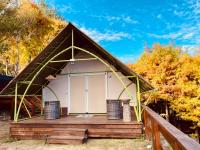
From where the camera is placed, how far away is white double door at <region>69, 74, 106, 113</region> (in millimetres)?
11758

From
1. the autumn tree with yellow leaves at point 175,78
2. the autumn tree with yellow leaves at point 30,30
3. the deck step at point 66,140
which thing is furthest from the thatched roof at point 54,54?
the autumn tree with yellow leaves at point 30,30

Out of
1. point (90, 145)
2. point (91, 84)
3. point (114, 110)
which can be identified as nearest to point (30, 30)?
point (91, 84)

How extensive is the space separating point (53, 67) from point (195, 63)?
14303 millimetres

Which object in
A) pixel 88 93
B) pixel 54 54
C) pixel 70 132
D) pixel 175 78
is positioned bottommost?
pixel 70 132

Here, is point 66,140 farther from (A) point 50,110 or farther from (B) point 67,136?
(A) point 50,110

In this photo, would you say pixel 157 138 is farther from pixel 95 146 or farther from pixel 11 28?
pixel 11 28

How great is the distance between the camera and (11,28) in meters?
18.4

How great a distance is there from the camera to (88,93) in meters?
12.0

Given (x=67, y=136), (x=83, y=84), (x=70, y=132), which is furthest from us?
(x=83, y=84)

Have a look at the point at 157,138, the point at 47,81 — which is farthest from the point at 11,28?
the point at 157,138

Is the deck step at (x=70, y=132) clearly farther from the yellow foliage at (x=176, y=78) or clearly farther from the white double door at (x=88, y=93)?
the yellow foliage at (x=176, y=78)

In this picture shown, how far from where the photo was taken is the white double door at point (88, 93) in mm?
11758

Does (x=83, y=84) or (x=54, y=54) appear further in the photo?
(x=83, y=84)

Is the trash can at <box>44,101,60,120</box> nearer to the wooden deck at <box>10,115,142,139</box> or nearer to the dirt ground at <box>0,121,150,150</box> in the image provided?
the wooden deck at <box>10,115,142,139</box>
